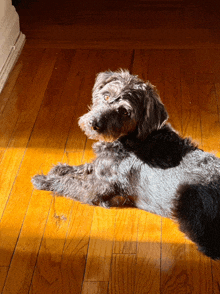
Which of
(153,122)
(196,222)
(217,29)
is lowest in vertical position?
(217,29)

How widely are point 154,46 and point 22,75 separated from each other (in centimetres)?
142

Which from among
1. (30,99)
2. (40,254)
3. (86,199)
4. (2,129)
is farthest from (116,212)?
(30,99)

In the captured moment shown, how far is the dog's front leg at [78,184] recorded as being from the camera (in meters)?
2.36

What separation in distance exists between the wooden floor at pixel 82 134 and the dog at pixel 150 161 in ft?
0.57

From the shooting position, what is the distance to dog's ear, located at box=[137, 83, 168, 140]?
6.79 feet

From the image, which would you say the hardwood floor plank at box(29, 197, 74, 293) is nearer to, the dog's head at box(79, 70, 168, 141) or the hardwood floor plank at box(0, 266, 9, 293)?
the hardwood floor plank at box(0, 266, 9, 293)

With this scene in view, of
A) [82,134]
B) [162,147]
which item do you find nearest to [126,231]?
[162,147]

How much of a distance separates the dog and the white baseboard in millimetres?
1544

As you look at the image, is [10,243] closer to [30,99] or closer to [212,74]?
[30,99]

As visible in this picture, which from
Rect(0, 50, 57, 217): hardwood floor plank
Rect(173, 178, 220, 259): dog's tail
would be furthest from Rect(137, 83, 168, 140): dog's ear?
Rect(0, 50, 57, 217): hardwood floor plank

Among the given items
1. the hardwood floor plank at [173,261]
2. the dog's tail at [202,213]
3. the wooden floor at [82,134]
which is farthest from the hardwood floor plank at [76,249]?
the dog's tail at [202,213]

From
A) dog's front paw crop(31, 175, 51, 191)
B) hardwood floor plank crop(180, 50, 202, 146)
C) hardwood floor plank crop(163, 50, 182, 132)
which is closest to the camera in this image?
dog's front paw crop(31, 175, 51, 191)

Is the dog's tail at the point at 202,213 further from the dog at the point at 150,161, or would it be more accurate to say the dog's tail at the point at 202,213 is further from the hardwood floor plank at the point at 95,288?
the hardwood floor plank at the point at 95,288

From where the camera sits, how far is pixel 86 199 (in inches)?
95.5
